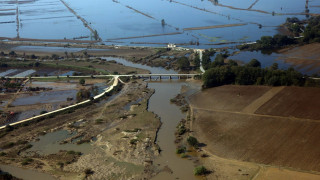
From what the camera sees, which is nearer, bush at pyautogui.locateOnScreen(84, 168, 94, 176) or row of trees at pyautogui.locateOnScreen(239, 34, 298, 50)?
bush at pyautogui.locateOnScreen(84, 168, 94, 176)

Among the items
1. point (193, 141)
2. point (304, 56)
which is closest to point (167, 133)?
point (193, 141)

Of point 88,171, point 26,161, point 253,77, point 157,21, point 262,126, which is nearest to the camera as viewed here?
point 88,171

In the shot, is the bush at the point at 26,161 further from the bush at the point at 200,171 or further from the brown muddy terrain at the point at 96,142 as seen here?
the bush at the point at 200,171

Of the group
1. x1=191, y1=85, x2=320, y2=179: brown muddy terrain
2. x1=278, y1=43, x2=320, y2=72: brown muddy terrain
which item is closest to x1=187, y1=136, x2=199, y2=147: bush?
x1=191, y1=85, x2=320, y2=179: brown muddy terrain

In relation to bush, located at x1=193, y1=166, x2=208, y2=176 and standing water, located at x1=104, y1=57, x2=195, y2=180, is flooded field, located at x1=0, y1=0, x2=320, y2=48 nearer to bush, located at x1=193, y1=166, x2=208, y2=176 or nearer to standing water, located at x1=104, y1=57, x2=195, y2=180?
standing water, located at x1=104, y1=57, x2=195, y2=180

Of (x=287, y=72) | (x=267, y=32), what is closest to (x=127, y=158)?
(x=287, y=72)

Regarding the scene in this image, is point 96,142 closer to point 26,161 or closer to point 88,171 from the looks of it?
point 88,171

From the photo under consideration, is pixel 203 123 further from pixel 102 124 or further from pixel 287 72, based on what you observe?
pixel 287 72

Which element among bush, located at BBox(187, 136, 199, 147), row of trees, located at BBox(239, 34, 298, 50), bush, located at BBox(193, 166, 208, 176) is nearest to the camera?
bush, located at BBox(193, 166, 208, 176)
